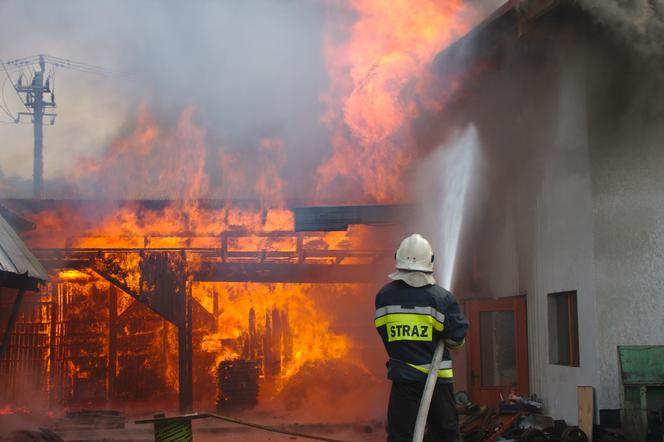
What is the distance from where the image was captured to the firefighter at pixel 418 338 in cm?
520

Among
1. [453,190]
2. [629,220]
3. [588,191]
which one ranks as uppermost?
[453,190]

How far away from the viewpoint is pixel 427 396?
504 centimetres

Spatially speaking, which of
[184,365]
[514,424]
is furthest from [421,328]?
[184,365]

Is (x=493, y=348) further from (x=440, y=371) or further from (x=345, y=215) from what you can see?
(x=440, y=371)

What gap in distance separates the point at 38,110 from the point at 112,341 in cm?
2094

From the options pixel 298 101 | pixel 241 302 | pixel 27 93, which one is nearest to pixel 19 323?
pixel 241 302

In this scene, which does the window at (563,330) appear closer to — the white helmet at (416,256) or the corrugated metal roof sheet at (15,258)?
the white helmet at (416,256)

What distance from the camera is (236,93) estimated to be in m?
15.6

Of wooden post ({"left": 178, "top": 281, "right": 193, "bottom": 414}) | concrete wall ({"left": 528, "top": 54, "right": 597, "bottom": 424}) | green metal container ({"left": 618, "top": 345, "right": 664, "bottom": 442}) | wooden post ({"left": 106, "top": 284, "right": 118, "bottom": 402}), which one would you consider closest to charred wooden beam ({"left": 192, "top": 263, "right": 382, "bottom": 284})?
wooden post ({"left": 178, "top": 281, "right": 193, "bottom": 414})

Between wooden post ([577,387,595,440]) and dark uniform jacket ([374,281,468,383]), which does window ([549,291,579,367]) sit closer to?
wooden post ([577,387,595,440])

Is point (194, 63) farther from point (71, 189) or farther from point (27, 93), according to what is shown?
point (27, 93)

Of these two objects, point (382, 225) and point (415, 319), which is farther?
point (382, 225)

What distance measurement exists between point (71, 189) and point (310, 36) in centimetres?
692

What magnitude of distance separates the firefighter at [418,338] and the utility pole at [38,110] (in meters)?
34.4
